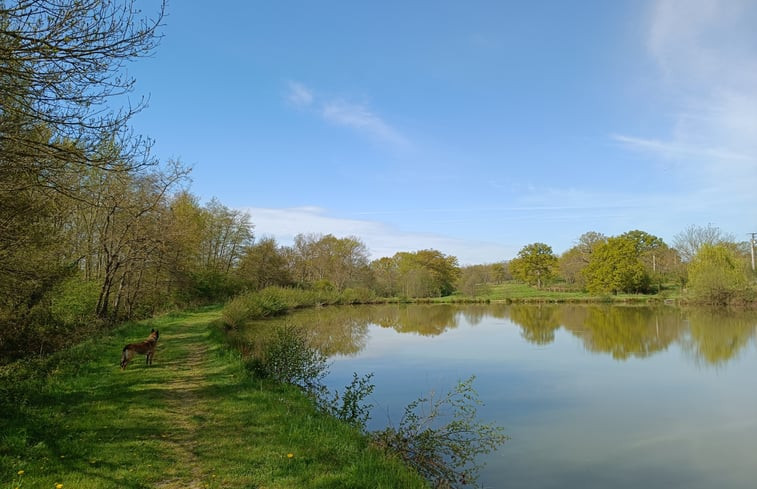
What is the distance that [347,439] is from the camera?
5.86 meters

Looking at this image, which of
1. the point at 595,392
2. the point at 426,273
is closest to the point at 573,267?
the point at 426,273

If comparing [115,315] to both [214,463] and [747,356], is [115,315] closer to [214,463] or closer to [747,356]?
[214,463]

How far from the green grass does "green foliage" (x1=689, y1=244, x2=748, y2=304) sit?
123 ft

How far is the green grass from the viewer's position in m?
4.31

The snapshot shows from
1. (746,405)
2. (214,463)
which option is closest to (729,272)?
(746,405)

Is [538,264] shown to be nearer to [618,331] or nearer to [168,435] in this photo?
[618,331]

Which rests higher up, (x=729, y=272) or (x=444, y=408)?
(x=729, y=272)

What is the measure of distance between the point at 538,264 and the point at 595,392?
53222mm

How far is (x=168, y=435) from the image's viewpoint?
5508mm

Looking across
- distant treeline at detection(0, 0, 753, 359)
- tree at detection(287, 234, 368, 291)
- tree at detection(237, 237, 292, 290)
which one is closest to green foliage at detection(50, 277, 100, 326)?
distant treeline at detection(0, 0, 753, 359)

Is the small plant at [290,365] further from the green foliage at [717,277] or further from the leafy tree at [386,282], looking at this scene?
the leafy tree at [386,282]

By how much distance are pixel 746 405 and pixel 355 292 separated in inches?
1620

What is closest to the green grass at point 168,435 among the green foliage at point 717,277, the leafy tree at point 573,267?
the green foliage at point 717,277

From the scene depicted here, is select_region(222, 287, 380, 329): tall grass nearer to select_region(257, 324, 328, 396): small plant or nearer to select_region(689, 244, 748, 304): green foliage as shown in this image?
select_region(257, 324, 328, 396): small plant
